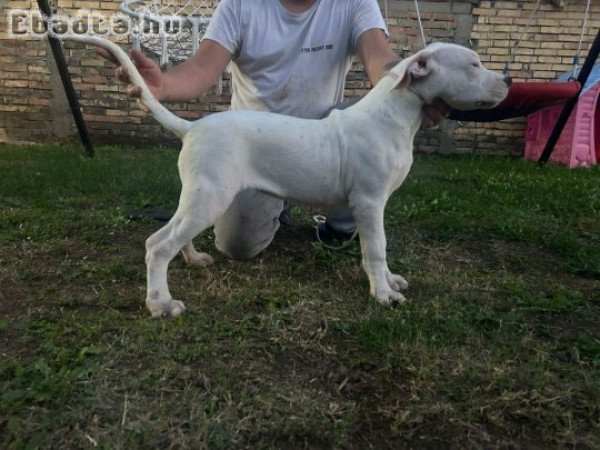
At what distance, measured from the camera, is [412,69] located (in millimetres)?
2434

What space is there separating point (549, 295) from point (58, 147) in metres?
6.12

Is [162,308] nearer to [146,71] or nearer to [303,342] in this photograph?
[303,342]

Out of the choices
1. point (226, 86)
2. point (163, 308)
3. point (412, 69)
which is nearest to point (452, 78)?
point (412, 69)

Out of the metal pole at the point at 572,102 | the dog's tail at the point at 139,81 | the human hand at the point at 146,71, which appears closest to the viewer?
the dog's tail at the point at 139,81

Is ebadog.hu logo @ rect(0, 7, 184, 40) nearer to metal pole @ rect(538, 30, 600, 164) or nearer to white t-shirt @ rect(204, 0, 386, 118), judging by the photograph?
white t-shirt @ rect(204, 0, 386, 118)

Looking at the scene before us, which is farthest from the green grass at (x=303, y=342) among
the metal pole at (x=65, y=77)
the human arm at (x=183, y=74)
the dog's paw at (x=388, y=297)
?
the metal pole at (x=65, y=77)

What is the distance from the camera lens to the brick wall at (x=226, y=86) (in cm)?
733

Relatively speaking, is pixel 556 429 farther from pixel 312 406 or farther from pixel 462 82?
pixel 462 82

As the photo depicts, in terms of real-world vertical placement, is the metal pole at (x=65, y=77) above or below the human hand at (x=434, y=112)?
below

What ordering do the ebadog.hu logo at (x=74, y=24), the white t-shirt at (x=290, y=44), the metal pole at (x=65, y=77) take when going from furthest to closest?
the ebadog.hu logo at (x=74, y=24), the metal pole at (x=65, y=77), the white t-shirt at (x=290, y=44)

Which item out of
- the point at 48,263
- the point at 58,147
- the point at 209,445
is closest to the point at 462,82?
the point at 209,445

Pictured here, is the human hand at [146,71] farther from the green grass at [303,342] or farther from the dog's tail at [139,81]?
the green grass at [303,342]

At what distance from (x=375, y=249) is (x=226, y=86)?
17.8 ft

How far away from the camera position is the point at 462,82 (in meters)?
2.49
